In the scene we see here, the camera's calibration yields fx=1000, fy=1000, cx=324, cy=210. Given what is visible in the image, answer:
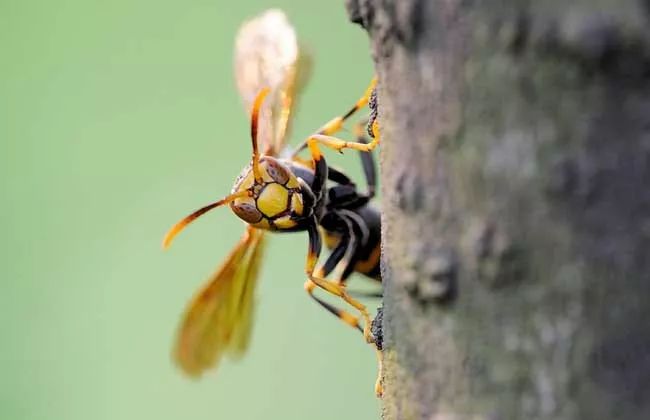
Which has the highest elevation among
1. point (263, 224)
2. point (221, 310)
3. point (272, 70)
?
point (272, 70)

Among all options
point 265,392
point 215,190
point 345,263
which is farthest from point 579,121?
point 215,190

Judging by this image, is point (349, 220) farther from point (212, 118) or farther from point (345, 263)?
point (212, 118)

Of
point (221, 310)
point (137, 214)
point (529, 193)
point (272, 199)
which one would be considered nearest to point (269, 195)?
point (272, 199)

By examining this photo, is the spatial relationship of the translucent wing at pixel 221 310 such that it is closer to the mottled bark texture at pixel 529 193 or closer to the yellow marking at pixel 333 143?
the yellow marking at pixel 333 143

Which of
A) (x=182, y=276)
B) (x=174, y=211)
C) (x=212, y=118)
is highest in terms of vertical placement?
(x=212, y=118)

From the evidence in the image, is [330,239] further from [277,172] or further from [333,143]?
[333,143]

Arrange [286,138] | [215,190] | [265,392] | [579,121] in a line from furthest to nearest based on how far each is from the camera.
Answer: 1. [215,190]
2. [265,392]
3. [286,138]
4. [579,121]
